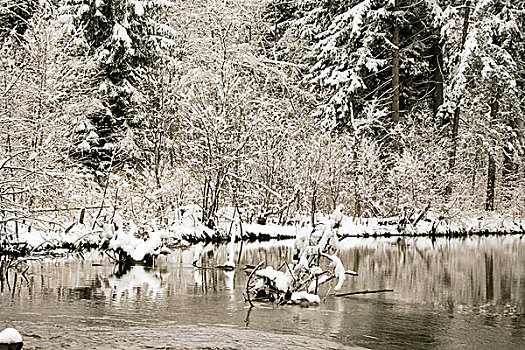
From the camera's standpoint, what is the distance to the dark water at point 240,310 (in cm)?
914

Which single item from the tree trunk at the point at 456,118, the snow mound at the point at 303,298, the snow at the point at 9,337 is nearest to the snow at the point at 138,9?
the tree trunk at the point at 456,118

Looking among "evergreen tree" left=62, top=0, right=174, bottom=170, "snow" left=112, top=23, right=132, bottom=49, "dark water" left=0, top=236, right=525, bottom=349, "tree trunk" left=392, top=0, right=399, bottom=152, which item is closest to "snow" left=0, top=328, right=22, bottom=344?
"dark water" left=0, top=236, right=525, bottom=349

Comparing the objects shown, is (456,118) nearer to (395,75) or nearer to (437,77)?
(437,77)

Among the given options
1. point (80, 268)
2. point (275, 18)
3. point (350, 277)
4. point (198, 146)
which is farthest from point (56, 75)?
point (275, 18)

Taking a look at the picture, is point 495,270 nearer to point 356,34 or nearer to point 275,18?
point 356,34

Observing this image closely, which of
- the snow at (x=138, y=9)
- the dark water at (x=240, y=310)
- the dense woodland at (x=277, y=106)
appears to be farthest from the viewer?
the snow at (x=138, y=9)

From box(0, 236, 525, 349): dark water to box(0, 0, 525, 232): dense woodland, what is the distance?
17.3ft

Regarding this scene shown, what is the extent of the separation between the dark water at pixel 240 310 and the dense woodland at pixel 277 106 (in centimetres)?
526

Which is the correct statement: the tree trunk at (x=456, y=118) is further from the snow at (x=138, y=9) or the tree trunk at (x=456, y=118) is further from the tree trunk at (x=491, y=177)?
the snow at (x=138, y=9)

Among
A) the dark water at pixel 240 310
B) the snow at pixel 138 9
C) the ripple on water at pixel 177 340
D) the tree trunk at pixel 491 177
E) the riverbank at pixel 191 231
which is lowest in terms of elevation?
the ripple on water at pixel 177 340

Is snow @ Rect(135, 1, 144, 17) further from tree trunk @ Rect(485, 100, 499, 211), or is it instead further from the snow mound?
the snow mound

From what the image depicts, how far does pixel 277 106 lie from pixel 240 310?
2071 centimetres

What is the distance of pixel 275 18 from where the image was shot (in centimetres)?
4022

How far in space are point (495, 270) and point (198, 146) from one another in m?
10.1
